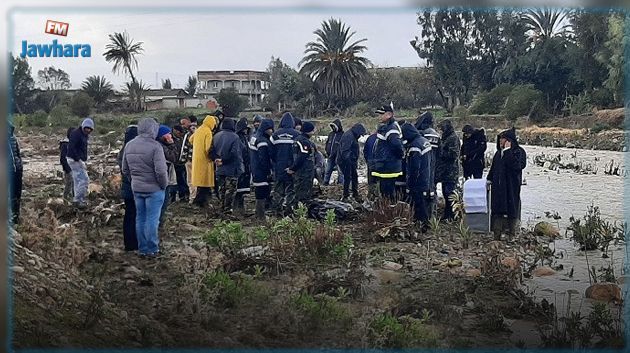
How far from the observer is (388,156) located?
6945mm

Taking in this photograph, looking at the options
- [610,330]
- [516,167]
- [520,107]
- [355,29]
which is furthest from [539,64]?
[610,330]

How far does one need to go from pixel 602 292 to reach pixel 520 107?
1.45 meters

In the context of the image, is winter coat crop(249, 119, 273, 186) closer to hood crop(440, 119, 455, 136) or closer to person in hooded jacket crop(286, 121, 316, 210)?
person in hooded jacket crop(286, 121, 316, 210)

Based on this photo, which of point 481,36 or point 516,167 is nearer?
point 481,36

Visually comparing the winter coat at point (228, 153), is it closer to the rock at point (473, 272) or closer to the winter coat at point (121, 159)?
the winter coat at point (121, 159)

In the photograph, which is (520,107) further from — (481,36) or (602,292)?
(602,292)

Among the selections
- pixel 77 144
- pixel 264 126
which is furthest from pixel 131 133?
pixel 264 126

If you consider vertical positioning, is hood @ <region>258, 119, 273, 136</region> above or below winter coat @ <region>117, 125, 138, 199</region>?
above

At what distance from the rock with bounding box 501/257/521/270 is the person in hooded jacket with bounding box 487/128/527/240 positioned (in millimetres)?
386

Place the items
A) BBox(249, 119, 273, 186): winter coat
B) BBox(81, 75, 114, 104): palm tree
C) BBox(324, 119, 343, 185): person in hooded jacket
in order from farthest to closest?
BBox(249, 119, 273, 186): winter coat → BBox(324, 119, 343, 185): person in hooded jacket → BBox(81, 75, 114, 104): palm tree

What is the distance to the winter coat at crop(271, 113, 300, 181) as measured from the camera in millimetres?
6203

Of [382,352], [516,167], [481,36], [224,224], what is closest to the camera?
[382,352]

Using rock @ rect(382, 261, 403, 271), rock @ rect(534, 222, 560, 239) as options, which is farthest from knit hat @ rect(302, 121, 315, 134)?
rock @ rect(534, 222, 560, 239)

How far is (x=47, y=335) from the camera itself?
Result: 5.27 meters
